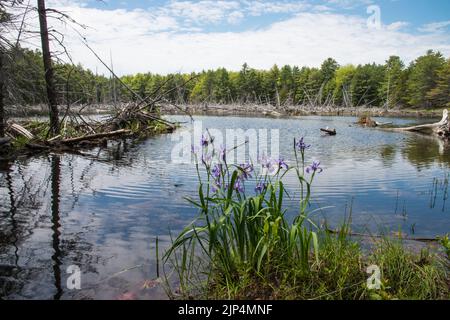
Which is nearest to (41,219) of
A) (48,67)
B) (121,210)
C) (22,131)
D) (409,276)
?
(121,210)

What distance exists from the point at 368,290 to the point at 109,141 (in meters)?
17.6

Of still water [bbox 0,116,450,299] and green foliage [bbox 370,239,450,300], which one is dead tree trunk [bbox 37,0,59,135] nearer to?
still water [bbox 0,116,450,299]

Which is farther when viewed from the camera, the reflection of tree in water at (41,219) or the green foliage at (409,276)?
the reflection of tree in water at (41,219)

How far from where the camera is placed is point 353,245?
12.8ft

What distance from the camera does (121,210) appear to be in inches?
266

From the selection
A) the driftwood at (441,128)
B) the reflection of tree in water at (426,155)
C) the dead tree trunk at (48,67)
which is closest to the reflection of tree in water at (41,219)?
the dead tree trunk at (48,67)

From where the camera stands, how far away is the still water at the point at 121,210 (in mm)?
4070

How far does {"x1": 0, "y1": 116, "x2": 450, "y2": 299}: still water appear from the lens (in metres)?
4.07

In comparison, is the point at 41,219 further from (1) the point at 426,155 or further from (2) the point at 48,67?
(1) the point at 426,155

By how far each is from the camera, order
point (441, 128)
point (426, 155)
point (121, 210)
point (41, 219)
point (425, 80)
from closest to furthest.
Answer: point (41, 219) → point (121, 210) → point (426, 155) → point (441, 128) → point (425, 80)

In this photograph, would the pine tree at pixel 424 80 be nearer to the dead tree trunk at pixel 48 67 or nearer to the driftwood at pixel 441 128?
the driftwood at pixel 441 128

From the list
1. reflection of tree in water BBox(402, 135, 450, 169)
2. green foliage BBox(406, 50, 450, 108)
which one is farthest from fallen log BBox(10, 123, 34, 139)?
green foliage BBox(406, 50, 450, 108)
